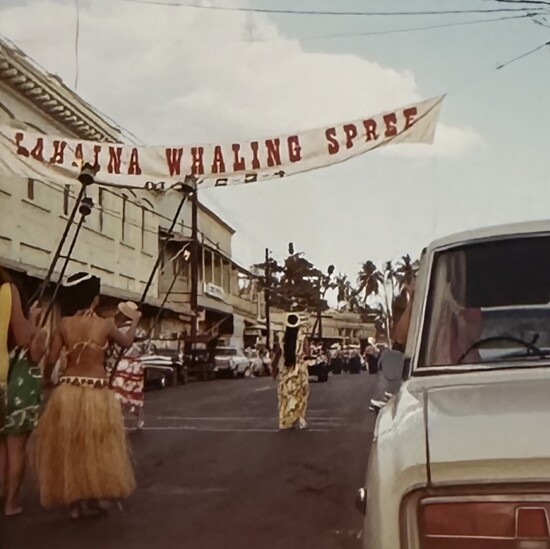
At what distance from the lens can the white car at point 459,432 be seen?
1.36 m

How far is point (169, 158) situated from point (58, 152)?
379mm

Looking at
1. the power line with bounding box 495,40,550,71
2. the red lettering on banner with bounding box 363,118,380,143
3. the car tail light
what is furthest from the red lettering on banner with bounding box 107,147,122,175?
the car tail light

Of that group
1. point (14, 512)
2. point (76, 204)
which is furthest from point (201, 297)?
point (14, 512)

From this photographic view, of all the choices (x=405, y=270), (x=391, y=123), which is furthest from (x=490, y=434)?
(x=391, y=123)

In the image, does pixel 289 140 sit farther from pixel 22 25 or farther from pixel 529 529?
pixel 529 529

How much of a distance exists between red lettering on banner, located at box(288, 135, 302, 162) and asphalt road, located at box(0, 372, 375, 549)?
0.76 metres

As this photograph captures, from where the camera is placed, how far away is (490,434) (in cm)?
142

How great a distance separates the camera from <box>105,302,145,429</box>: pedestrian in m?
2.91

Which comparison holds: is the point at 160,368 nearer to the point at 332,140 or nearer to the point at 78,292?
the point at 78,292

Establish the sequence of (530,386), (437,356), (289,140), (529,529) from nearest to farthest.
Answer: (529,529) → (530,386) → (437,356) → (289,140)

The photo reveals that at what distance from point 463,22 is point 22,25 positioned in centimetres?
158

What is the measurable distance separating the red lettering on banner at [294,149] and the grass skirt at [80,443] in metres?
1.00

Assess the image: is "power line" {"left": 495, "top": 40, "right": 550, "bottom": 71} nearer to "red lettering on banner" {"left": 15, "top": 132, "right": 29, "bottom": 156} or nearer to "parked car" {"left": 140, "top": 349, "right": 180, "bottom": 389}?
"parked car" {"left": 140, "top": 349, "right": 180, "bottom": 389}

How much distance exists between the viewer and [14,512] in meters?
2.84
